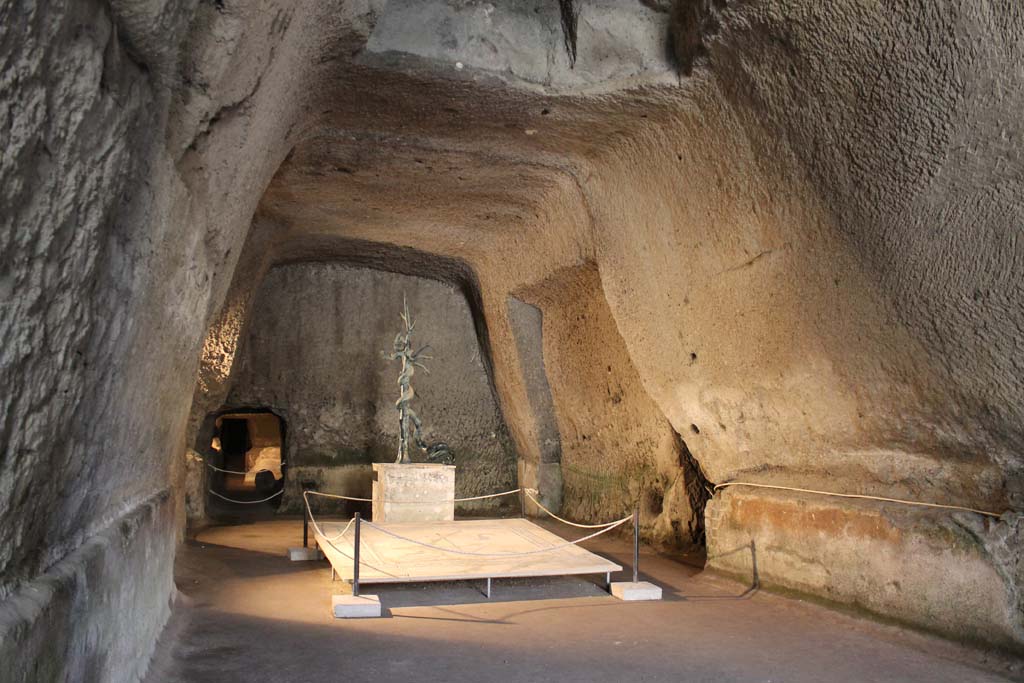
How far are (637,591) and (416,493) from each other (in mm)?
3117

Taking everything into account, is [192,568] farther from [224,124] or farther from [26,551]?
[26,551]

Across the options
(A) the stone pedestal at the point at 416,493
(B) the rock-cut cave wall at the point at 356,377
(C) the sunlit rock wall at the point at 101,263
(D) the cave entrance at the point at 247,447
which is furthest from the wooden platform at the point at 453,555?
(D) the cave entrance at the point at 247,447

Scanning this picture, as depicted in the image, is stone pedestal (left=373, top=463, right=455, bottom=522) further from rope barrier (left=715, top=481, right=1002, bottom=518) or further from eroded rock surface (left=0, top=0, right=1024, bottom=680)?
rope barrier (left=715, top=481, right=1002, bottom=518)

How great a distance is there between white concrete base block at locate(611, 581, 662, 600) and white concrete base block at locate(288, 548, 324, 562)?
282 centimetres

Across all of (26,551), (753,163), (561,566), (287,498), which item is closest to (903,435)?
(753,163)

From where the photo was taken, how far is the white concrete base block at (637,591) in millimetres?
5680

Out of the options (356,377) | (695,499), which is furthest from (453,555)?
(356,377)

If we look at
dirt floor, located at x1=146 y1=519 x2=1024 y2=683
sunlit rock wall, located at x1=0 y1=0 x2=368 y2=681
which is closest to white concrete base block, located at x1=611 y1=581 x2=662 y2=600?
dirt floor, located at x1=146 y1=519 x2=1024 y2=683

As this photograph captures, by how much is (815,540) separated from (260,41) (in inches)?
174

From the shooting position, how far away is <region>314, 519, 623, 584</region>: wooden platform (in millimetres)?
5543

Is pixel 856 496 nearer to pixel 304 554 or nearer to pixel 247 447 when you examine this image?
pixel 304 554

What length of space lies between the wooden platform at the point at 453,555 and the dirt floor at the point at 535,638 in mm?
183

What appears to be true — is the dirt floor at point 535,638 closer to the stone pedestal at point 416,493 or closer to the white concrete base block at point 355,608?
the white concrete base block at point 355,608

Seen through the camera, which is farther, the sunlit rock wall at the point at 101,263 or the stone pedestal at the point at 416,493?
the stone pedestal at the point at 416,493
